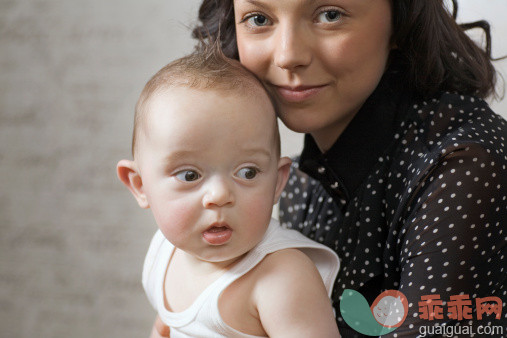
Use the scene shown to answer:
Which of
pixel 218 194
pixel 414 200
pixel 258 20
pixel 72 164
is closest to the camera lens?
pixel 218 194

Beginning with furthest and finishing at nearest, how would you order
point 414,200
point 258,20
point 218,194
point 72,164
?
point 72,164 < point 258,20 < point 414,200 < point 218,194

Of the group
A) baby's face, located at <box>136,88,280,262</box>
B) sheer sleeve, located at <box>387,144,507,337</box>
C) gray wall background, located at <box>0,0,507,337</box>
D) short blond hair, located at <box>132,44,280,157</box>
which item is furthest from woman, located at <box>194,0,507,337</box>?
gray wall background, located at <box>0,0,507,337</box>

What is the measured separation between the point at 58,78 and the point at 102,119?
0.22m

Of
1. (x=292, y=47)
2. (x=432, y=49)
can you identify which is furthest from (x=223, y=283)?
(x=432, y=49)

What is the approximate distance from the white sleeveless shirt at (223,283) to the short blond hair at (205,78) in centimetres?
16

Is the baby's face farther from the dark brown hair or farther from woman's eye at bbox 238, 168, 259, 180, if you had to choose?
the dark brown hair

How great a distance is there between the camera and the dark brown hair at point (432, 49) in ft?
4.50

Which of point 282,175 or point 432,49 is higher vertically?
point 432,49

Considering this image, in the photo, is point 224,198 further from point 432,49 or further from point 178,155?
point 432,49

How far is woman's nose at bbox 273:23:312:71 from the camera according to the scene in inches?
49.2

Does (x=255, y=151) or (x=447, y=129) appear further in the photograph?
(x=447, y=129)

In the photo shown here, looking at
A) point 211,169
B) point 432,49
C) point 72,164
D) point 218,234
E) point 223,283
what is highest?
point 432,49

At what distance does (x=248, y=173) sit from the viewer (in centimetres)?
113

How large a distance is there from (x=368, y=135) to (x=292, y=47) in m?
0.27
